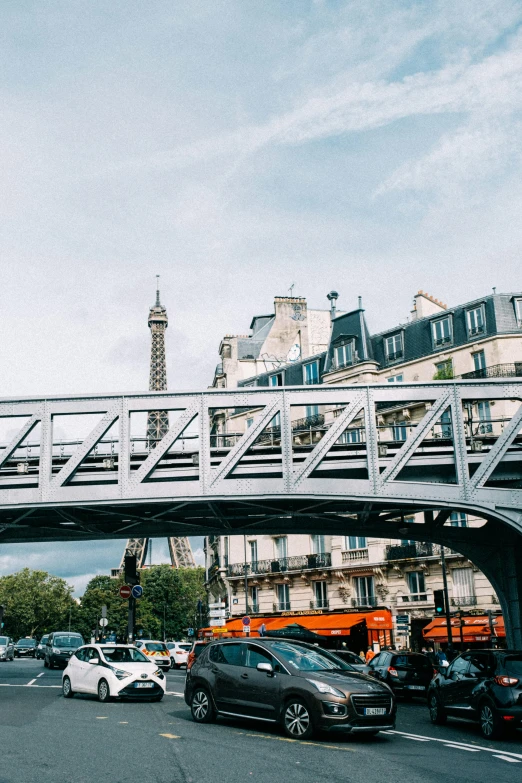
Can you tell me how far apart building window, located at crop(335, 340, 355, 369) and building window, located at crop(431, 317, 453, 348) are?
5.44 metres

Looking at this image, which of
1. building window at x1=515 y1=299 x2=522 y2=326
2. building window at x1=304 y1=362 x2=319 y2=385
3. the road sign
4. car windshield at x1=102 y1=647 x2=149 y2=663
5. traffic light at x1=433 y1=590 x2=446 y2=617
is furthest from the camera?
building window at x1=304 y1=362 x2=319 y2=385

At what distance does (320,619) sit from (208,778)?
1143 inches

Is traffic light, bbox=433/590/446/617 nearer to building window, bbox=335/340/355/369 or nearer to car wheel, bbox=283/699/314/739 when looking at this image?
car wheel, bbox=283/699/314/739

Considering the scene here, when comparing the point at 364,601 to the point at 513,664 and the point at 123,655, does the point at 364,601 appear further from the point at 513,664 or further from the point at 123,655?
the point at 513,664

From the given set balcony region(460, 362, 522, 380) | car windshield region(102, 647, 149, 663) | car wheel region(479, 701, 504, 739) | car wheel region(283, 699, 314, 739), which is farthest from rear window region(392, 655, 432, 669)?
balcony region(460, 362, 522, 380)

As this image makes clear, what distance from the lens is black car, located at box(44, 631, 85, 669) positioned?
126ft

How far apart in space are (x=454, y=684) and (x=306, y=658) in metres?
3.43

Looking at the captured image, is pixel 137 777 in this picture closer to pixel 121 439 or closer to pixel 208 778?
pixel 208 778

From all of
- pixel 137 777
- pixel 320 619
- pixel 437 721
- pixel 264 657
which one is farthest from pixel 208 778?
pixel 320 619

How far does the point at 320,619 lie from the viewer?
3759cm

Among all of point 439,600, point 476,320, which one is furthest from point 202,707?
point 476,320

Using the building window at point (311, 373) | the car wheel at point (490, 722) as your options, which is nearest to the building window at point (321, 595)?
the building window at point (311, 373)

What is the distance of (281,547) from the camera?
48906 mm

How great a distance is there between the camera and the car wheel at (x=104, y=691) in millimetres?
19156
